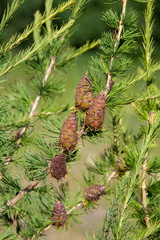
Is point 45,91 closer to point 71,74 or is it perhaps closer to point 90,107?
point 90,107

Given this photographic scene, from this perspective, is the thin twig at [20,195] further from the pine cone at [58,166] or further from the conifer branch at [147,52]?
the conifer branch at [147,52]

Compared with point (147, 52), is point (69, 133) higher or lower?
lower

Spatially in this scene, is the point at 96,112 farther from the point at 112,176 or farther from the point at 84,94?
the point at 112,176

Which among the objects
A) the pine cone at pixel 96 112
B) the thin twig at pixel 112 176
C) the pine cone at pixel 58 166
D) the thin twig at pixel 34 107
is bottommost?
the pine cone at pixel 58 166

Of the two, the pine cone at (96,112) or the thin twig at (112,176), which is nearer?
the pine cone at (96,112)

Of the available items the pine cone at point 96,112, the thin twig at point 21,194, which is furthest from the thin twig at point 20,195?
the pine cone at point 96,112

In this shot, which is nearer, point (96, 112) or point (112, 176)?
point (96, 112)

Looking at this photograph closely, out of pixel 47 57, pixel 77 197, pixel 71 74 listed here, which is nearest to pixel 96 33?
pixel 71 74

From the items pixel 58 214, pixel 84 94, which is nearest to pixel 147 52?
pixel 84 94
